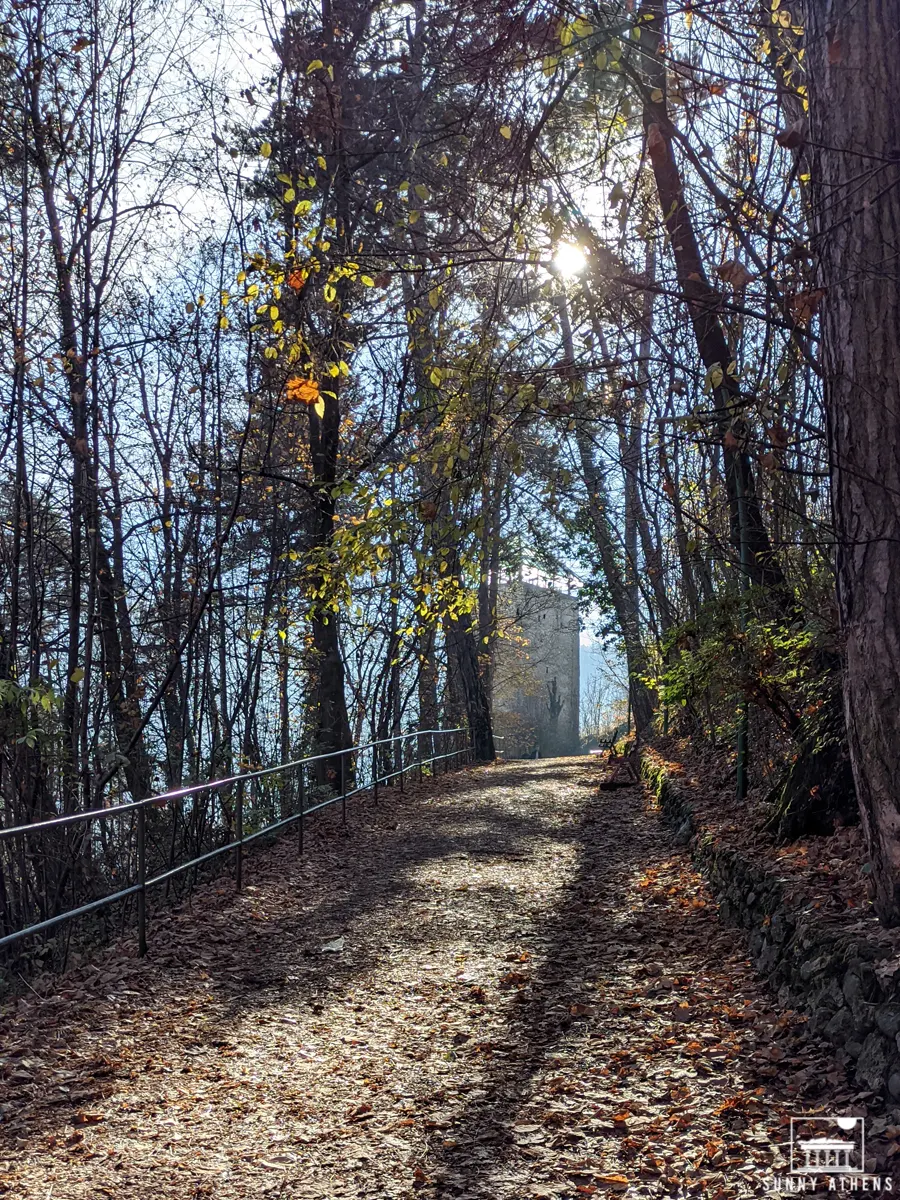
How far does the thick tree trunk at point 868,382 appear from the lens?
15.4 feet

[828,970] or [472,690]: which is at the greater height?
[472,690]

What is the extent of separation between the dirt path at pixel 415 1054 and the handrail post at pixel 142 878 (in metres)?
0.14

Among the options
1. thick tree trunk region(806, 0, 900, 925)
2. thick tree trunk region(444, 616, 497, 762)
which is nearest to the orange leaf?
thick tree trunk region(806, 0, 900, 925)

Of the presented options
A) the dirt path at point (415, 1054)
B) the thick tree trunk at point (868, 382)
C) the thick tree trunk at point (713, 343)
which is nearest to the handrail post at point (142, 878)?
the dirt path at point (415, 1054)

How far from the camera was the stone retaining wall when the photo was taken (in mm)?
4016

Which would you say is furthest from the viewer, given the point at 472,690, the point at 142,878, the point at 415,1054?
the point at 472,690

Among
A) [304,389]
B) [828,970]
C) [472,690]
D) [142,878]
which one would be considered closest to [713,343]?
[304,389]

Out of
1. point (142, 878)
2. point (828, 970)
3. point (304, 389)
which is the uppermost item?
point (304, 389)

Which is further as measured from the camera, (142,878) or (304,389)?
(304,389)

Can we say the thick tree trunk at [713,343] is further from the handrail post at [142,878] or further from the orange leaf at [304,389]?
the handrail post at [142,878]

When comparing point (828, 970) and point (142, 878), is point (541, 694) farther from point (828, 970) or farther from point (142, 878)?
point (828, 970)

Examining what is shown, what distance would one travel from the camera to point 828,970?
4621 mm

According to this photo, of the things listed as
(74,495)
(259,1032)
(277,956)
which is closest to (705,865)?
(277,956)

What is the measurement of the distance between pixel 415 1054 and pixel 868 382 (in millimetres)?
4014
